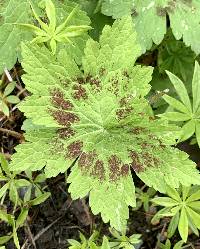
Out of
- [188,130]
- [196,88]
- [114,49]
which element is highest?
[114,49]

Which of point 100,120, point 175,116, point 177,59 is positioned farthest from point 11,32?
point 177,59

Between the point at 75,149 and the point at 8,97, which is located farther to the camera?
the point at 8,97

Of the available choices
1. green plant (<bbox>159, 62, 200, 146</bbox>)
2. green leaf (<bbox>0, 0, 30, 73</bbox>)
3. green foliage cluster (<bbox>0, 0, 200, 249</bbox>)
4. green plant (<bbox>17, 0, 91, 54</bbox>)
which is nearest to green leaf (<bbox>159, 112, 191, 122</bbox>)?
green plant (<bbox>159, 62, 200, 146</bbox>)

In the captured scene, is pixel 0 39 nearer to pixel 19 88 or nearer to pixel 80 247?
pixel 19 88

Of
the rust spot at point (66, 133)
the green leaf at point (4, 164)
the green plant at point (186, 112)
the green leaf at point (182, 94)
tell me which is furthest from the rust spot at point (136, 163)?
the green leaf at point (4, 164)

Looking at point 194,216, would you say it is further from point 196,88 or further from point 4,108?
point 4,108

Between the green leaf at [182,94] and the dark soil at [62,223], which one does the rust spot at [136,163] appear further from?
the dark soil at [62,223]

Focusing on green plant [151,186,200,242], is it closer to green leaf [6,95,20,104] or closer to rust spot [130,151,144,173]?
rust spot [130,151,144,173]
